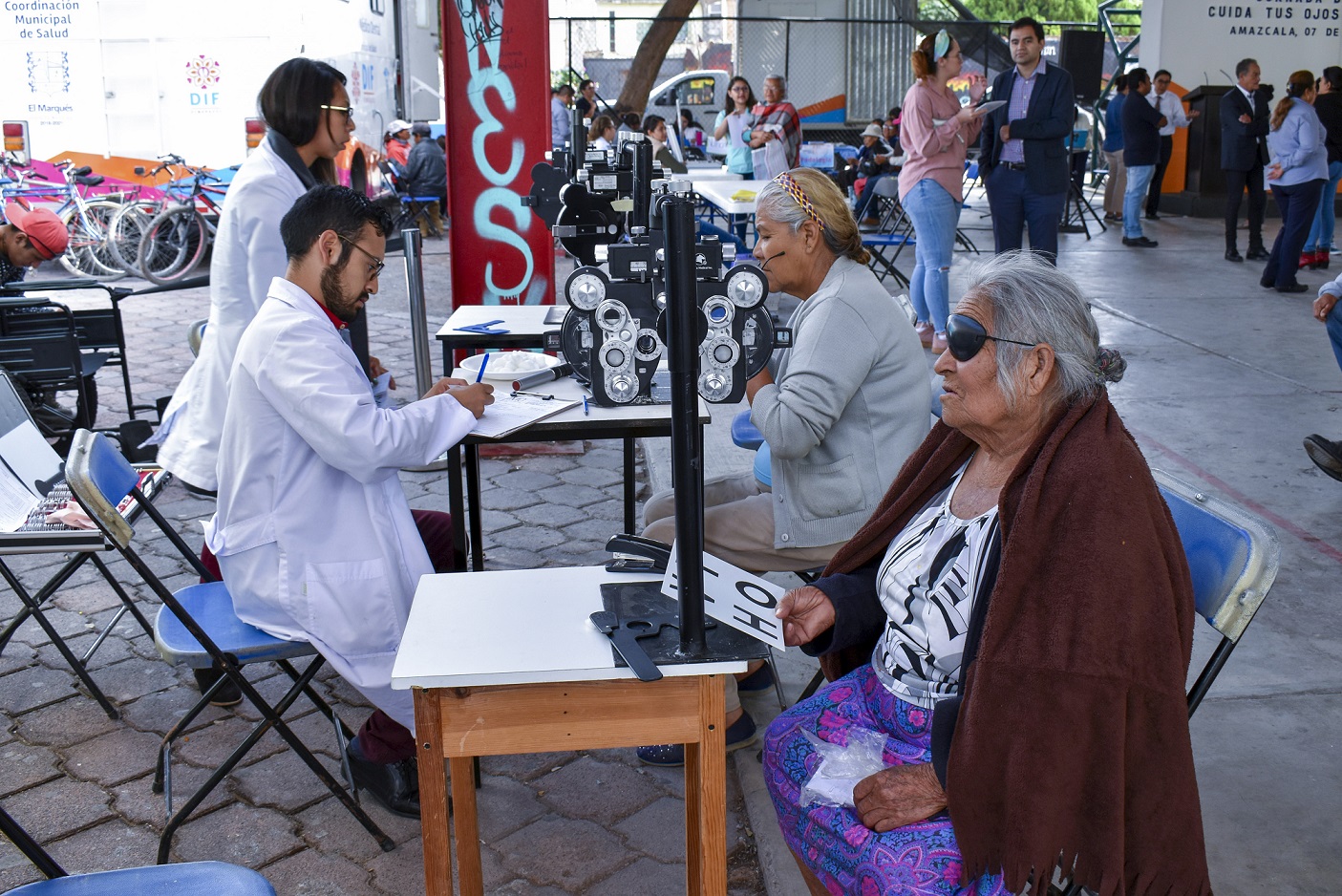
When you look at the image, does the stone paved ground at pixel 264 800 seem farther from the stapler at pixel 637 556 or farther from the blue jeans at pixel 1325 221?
the blue jeans at pixel 1325 221

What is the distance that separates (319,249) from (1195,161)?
14082mm

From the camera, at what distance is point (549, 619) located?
1985 millimetres

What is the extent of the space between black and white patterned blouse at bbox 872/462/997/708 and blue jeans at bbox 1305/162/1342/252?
31.2 ft

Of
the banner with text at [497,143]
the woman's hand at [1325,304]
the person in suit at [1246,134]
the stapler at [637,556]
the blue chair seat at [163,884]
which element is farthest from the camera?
the person in suit at [1246,134]

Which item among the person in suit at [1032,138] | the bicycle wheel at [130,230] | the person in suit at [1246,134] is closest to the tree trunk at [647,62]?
the bicycle wheel at [130,230]

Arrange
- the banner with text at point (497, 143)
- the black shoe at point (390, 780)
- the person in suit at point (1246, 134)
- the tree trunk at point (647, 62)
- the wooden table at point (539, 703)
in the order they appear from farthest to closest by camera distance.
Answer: the tree trunk at point (647, 62), the person in suit at point (1246, 134), the banner with text at point (497, 143), the black shoe at point (390, 780), the wooden table at point (539, 703)

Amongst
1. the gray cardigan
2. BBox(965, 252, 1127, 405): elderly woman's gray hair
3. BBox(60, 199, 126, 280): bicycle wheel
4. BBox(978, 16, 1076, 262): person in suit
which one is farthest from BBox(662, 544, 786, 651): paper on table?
BBox(60, 199, 126, 280): bicycle wheel

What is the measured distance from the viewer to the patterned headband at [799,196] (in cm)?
303

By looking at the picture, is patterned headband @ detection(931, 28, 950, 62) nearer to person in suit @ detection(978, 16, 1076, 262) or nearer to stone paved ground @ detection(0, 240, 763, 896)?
person in suit @ detection(978, 16, 1076, 262)

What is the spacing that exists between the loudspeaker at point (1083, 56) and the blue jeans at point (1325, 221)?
5.20m

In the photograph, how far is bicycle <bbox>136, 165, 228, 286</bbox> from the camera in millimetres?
10414

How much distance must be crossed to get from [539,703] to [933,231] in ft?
19.1

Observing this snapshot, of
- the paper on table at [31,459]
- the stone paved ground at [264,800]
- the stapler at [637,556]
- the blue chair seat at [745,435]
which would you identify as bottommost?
the stone paved ground at [264,800]

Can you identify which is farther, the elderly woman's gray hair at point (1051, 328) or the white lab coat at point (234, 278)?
the white lab coat at point (234, 278)
